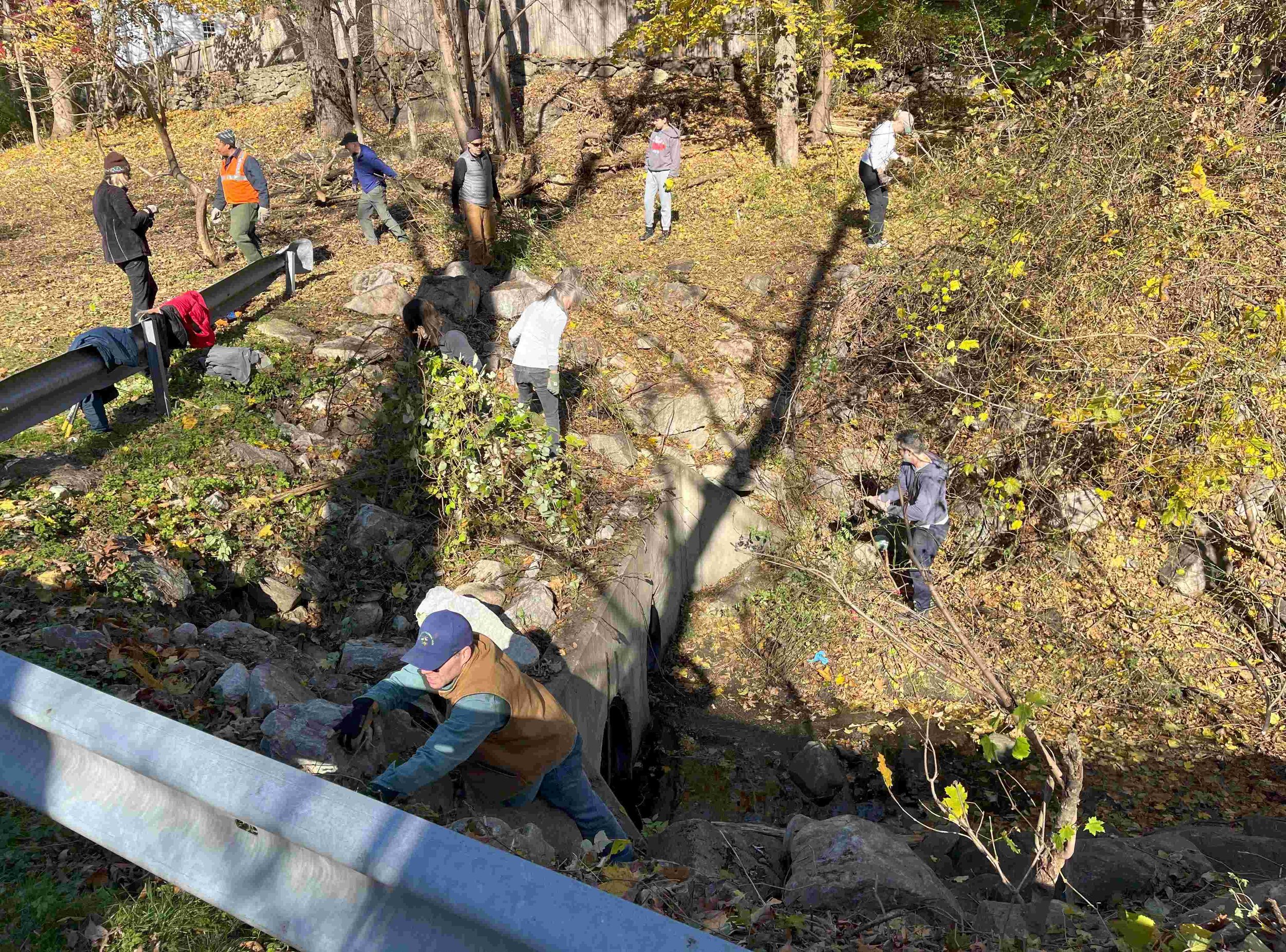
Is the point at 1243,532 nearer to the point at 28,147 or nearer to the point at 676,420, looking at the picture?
the point at 676,420

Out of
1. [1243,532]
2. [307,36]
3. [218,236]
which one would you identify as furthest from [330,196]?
[1243,532]

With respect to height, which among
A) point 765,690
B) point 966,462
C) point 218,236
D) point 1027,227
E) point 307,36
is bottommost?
point 765,690

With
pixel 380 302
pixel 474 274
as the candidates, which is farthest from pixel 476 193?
pixel 380 302

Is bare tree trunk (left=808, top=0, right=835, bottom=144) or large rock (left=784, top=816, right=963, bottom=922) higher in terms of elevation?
bare tree trunk (left=808, top=0, right=835, bottom=144)

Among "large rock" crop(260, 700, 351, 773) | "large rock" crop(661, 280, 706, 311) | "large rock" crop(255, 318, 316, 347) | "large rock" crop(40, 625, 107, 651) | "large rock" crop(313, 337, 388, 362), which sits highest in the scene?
"large rock" crop(40, 625, 107, 651)

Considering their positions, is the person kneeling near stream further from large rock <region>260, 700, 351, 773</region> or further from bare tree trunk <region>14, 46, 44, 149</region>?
bare tree trunk <region>14, 46, 44, 149</region>

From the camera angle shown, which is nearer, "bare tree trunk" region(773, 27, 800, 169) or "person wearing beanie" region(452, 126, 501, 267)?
"person wearing beanie" region(452, 126, 501, 267)

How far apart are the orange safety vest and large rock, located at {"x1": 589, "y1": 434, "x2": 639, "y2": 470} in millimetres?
4864

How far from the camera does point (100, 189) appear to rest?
24.3 feet

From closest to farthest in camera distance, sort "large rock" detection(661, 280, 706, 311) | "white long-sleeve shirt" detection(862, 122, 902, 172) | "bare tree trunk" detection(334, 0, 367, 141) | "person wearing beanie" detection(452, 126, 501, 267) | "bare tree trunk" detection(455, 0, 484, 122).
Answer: "person wearing beanie" detection(452, 126, 501, 267), "large rock" detection(661, 280, 706, 311), "white long-sleeve shirt" detection(862, 122, 902, 172), "bare tree trunk" detection(455, 0, 484, 122), "bare tree trunk" detection(334, 0, 367, 141)

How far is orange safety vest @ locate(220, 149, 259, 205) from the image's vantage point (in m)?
A: 9.19

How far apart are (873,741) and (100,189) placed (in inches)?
308

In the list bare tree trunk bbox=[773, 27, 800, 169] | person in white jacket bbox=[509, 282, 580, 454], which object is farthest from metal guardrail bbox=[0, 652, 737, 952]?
bare tree trunk bbox=[773, 27, 800, 169]

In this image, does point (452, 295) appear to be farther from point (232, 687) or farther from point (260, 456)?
point (232, 687)
